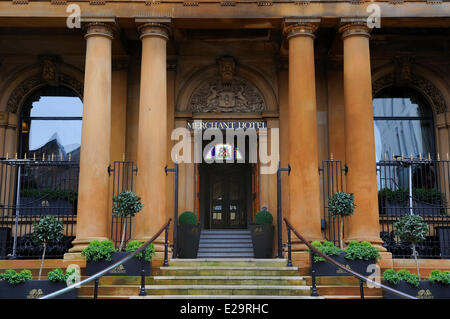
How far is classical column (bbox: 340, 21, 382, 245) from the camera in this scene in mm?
12625

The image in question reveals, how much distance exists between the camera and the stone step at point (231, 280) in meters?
10.4

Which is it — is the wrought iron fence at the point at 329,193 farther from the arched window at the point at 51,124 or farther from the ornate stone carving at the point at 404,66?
the arched window at the point at 51,124

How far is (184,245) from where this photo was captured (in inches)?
549

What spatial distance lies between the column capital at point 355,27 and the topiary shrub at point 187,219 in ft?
19.5

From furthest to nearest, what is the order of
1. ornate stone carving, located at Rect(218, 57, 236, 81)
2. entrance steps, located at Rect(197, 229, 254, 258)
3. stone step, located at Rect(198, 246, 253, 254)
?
ornate stone carving, located at Rect(218, 57, 236, 81) < stone step, located at Rect(198, 246, 253, 254) < entrance steps, located at Rect(197, 229, 254, 258)

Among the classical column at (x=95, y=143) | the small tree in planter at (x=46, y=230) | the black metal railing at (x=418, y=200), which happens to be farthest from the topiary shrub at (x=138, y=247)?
the black metal railing at (x=418, y=200)

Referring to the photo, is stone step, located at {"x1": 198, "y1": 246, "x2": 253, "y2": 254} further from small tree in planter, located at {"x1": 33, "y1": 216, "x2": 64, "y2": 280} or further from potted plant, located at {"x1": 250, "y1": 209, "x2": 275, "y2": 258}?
small tree in planter, located at {"x1": 33, "y1": 216, "x2": 64, "y2": 280}

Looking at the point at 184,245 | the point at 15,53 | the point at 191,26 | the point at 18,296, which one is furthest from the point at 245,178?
the point at 18,296

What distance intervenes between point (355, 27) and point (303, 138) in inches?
120

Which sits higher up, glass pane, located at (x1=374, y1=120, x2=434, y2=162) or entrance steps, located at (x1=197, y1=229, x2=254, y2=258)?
glass pane, located at (x1=374, y1=120, x2=434, y2=162)

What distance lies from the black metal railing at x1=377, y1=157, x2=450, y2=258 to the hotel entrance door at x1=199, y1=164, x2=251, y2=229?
4526 millimetres

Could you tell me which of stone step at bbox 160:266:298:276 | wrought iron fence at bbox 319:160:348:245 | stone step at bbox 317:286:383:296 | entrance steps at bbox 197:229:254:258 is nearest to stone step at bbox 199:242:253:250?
entrance steps at bbox 197:229:254:258

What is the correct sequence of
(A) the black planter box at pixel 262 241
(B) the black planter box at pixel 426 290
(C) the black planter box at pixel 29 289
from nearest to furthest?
(C) the black planter box at pixel 29 289, (B) the black planter box at pixel 426 290, (A) the black planter box at pixel 262 241
